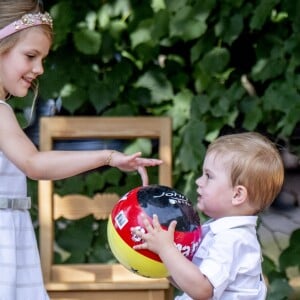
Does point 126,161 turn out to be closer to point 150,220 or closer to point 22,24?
point 150,220

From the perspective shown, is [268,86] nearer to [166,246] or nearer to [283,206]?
[283,206]

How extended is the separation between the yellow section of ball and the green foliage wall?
1.54 meters

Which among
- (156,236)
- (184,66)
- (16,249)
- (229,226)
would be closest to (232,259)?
(229,226)

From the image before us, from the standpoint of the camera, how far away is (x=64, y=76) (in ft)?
14.5

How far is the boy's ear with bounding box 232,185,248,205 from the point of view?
2770 mm

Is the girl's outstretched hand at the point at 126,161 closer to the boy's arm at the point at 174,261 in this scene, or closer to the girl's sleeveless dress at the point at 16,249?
the boy's arm at the point at 174,261

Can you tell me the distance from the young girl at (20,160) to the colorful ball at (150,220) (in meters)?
0.11

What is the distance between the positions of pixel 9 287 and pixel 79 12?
5.81ft

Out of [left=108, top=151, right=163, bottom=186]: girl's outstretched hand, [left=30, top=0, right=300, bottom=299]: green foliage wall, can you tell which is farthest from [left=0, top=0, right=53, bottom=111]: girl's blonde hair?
[left=30, top=0, right=300, bottom=299]: green foliage wall

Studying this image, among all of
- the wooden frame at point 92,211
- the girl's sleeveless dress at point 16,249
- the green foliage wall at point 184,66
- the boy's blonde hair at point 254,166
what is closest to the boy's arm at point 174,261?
the boy's blonde hair at point 254,166

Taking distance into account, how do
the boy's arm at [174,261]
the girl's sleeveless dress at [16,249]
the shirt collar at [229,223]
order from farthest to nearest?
the girl's sleeveless dress at [16,249] < the shirt collar at [229,223] < the boy's arm at [174,261]

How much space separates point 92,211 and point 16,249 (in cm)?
118

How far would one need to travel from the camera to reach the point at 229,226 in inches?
108

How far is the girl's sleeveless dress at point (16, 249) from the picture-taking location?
291 centimetres
